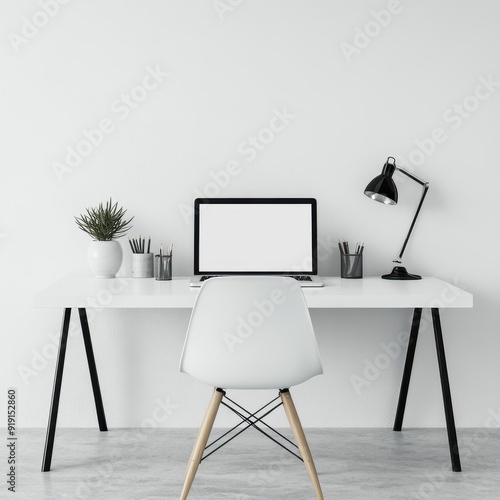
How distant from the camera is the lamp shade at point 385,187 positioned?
107 inches

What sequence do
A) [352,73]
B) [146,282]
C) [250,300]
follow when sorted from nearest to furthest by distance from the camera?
[250,300]
[146,282]
[352,73]

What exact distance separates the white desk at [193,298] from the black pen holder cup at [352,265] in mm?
43

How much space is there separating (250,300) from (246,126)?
3.71ft

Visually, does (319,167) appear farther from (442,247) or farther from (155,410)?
(155,410)

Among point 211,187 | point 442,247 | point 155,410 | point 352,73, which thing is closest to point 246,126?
point 211,187

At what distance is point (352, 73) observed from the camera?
9.34ft

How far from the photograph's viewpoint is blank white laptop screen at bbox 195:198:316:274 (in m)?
2.75
